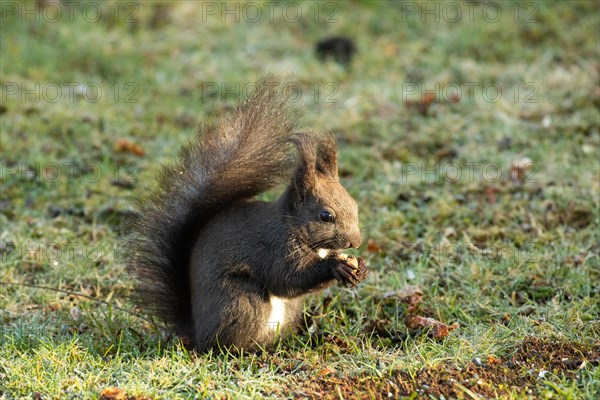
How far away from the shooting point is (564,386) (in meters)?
2.74

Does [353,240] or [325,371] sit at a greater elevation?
[353,240]

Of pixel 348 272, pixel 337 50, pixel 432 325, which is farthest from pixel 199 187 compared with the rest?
pixel 337 50

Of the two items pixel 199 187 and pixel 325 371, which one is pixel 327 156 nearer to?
pixel 199 187

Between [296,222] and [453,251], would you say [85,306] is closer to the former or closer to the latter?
[296,222]

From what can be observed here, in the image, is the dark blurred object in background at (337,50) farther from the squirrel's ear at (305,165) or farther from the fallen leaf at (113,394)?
the fallen leaf at (113,394)

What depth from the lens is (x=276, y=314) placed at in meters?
3.25

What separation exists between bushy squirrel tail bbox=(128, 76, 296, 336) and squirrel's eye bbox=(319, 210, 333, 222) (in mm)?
273

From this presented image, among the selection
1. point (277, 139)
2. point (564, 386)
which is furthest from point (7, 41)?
point (564, 386)

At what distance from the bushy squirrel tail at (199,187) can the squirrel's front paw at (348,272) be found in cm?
Answer: 46

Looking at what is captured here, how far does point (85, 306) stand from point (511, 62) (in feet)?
14.6

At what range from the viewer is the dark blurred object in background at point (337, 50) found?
6891 millimetres

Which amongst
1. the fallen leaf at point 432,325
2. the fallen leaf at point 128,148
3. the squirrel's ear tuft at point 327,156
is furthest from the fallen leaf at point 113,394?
the fallen leaf at point 128,148

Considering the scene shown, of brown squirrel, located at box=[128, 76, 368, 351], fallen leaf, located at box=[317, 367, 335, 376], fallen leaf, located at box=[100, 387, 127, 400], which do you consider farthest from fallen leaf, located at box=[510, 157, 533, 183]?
fallen leaf, located at box=[100, 387, 127, 400]

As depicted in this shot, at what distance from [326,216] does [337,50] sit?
4055 mm
